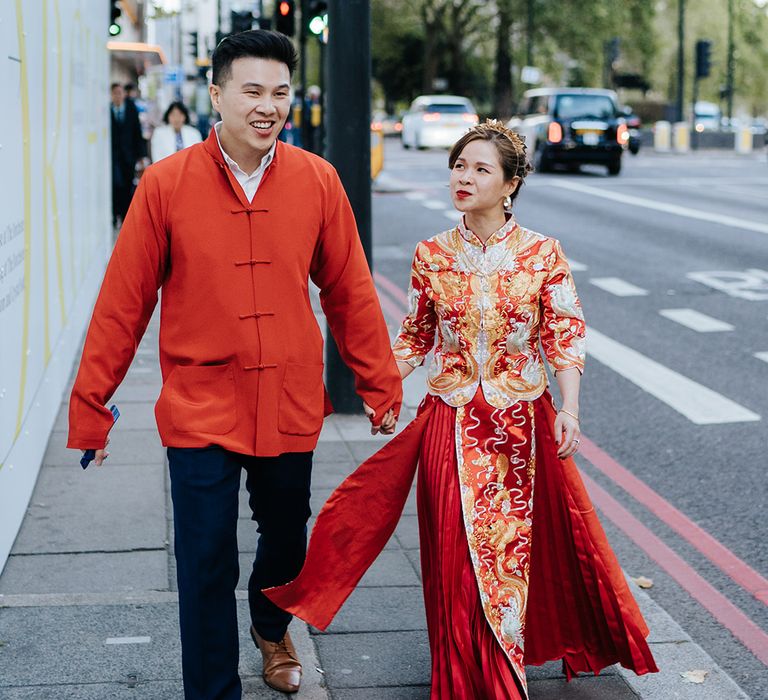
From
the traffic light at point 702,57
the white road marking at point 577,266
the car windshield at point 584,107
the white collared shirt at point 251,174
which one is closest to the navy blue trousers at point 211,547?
the white collared shirt at point 251,174

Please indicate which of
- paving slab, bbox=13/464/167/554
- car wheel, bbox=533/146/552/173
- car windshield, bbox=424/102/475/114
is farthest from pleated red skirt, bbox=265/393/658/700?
car windshield, bbox=424/102/475/114

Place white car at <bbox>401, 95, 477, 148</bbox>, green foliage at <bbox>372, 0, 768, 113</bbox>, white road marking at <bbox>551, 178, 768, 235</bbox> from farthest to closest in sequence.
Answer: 1. green foliage at <bbox>372, 0, 768, 113</bbox>
2. white car at <bbox>401, 95, 477, 148</bbox>
3. white road marking at <bbox>551, 178, 768, 235</bbox>

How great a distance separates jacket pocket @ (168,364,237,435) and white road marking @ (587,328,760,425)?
4.83 m

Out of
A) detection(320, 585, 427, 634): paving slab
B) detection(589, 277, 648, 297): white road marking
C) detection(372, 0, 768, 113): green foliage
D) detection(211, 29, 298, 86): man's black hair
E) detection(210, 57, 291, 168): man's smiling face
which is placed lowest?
detection(320, 585, 427, 634): paving slab

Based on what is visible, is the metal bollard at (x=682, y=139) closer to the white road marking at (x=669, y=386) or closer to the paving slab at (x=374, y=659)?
the white road marking at (x=669, y=386)

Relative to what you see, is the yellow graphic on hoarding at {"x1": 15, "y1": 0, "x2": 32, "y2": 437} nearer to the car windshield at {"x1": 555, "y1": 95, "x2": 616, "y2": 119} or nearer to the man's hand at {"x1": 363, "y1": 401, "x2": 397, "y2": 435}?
the man's hand at {"x1": 363, "y1": 401, "x2": 397, "y2": 435}

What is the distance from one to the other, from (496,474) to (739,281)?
1021 centimetres

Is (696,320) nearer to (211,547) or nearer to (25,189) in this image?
(25,189)

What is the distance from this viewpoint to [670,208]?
21.1m

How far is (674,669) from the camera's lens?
4055mm

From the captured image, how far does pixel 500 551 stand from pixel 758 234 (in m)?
14.7

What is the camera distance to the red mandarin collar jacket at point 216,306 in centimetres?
329

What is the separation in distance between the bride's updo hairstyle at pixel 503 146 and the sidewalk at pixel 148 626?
56.9 inches

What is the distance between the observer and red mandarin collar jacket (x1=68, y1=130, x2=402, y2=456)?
10.8 ft
